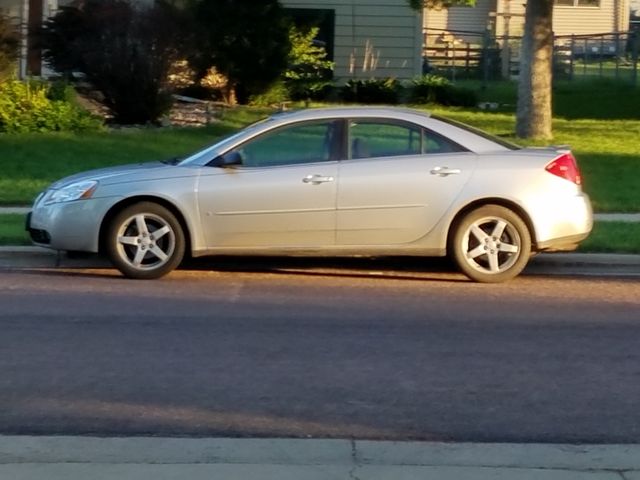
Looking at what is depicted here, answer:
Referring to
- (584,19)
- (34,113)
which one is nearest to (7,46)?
(34,113)

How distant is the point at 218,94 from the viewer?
2658 centimetres

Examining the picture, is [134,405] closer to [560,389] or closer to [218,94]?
[560,389]

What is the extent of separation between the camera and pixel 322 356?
8.07m

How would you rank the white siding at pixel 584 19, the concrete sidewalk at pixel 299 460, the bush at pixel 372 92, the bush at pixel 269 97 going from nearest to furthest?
the concrete sidewalk at pixel 299 460
the bush at pixel 269 97
the bush at pixel 372 92
the white siding at pixel 584 19

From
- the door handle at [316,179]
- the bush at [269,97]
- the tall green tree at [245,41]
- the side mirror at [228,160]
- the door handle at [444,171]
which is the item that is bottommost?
the door handle at [316,179]

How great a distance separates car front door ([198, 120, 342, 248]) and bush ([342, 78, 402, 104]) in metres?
18.7

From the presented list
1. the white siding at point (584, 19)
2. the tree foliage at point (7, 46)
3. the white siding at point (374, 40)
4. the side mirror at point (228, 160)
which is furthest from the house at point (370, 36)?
the side mirror at point (228, 160)

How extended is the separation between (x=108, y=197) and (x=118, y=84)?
33.6 feet

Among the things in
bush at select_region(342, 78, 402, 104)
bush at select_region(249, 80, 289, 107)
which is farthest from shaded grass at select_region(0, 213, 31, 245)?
bush at select_region(342, 78, 402, 104)

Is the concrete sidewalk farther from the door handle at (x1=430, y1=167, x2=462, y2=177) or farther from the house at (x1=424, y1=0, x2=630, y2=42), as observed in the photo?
the house at (x1=424, y1=0, x2=630, y2=42)

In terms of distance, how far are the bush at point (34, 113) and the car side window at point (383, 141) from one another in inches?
404

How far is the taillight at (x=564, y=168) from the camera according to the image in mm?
10812

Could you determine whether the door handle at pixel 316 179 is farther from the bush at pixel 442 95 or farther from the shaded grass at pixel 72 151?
the bush at pixel 442 95

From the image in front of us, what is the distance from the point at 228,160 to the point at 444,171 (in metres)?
1.86
